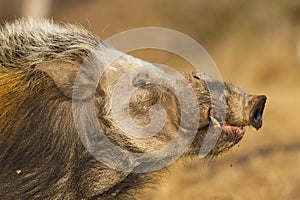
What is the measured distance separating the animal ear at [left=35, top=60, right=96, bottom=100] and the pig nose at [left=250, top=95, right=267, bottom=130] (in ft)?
3.12

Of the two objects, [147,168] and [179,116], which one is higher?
[179,116]

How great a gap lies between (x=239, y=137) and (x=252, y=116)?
0.64 feet

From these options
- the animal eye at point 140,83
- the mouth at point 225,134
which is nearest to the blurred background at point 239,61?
the mouth at point 225,134

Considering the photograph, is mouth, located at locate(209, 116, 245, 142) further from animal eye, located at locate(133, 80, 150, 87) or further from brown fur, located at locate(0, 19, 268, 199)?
animal eye, located at locate(133, 80, 150, 87)

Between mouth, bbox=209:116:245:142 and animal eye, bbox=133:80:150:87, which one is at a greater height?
animal eye, bbox=133:80:150:87

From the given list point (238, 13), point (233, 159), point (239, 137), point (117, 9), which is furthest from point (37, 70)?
point (117, 9)

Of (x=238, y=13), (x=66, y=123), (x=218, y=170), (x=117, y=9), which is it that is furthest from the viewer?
(x=117, y=9)

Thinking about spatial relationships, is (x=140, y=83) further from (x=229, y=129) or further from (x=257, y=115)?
(x=257, y=115)

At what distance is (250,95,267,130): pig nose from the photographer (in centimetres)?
443

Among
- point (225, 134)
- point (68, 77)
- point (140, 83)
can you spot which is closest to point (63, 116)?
point (68, 77)

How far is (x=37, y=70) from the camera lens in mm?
4504

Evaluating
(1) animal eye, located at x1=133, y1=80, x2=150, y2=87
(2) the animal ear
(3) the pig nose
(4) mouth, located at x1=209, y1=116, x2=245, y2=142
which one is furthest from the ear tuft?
(3) the pig nose

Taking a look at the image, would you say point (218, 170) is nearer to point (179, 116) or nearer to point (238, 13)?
point (179, 116)

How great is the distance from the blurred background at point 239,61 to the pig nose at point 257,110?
19.7 inches
